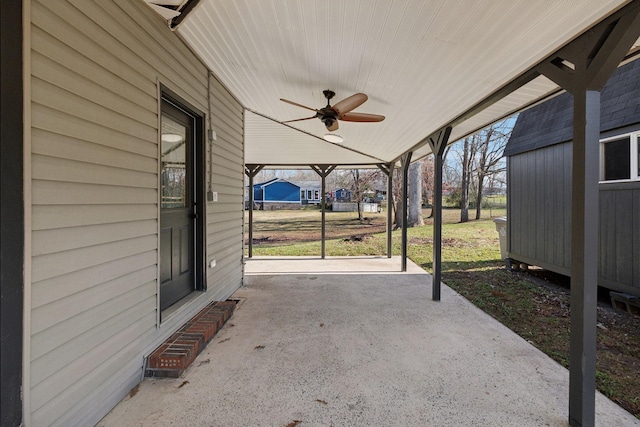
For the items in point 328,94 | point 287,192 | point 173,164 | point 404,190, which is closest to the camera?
point 173,164

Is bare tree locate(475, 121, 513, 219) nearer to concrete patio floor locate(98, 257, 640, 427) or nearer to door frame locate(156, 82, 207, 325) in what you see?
concrete patio floor locate(98, 257, 640, 427)

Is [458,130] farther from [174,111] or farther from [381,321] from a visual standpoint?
[174,111]

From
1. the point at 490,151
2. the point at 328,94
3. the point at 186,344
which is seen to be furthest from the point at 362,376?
A: the point at 490,151

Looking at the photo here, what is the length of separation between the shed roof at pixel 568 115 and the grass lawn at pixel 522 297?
2.53 metres

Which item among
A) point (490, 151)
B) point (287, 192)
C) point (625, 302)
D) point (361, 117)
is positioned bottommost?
point (625, 302)

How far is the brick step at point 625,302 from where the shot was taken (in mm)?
3862

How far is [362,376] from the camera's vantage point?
2.37 m

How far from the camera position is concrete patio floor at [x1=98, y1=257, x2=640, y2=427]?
1.92m

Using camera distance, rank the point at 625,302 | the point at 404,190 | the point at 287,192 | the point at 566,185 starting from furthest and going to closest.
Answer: the point at 287,192 → the point at 404,190 → the point at 566,185 → the point at 625,302

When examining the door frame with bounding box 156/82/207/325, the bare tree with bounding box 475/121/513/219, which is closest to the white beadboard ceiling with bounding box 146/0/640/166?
the door frame with bounding box 156/82/207/325

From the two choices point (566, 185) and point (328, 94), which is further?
point (566, 185)

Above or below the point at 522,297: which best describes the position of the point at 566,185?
above

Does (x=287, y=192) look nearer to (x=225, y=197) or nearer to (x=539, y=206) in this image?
(x=539, y=206)

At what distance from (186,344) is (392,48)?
9.65ft
